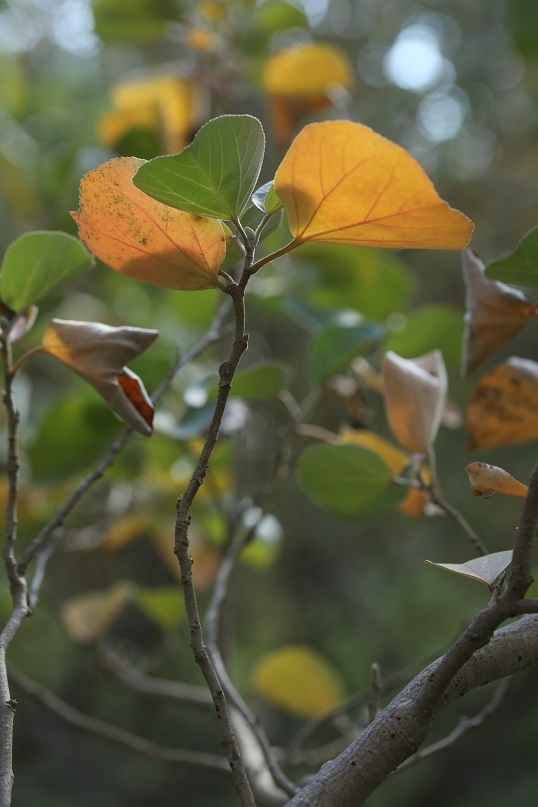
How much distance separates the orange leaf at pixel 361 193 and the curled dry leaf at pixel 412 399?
0.49ft

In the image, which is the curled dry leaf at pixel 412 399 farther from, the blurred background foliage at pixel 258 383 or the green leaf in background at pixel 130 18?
the green leaf in background at pixel 130 18

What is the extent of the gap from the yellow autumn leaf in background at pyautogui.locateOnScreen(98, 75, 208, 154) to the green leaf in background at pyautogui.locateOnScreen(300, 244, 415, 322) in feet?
0.54

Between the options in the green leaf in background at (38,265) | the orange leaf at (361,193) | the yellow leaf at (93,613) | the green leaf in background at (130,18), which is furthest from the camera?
the green leaf in background at (130,18)

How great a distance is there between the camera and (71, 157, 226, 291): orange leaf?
0.29 metres

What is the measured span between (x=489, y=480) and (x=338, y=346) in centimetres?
29

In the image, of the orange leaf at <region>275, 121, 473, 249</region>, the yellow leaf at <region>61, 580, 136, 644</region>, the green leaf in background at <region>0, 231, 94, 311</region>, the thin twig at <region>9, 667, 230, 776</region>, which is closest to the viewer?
the orange leaf at <region>275, 121, 473, 249</region>

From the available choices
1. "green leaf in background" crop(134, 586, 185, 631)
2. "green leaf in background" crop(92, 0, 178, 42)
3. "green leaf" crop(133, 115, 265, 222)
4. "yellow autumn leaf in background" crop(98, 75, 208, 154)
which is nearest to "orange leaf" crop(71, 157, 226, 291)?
"green leaf" crop(133, 115, 265, 222)

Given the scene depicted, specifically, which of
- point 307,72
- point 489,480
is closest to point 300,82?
point 307,72

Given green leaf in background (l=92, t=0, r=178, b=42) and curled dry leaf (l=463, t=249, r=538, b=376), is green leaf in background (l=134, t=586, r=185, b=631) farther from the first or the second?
green leaf in background (l=92, t=0, r=178, b=42)

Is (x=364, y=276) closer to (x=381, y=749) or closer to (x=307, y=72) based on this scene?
(x=307, y=72)

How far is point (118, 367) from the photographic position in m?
0.33

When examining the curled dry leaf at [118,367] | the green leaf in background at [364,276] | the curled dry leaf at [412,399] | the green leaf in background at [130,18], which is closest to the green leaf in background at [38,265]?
the curled dry leaf at [118,367]

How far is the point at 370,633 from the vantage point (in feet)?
6.05

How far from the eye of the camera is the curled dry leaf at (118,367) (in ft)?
1.10
